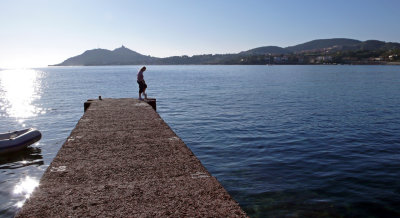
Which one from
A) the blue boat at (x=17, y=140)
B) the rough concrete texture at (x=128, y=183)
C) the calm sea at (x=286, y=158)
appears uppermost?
the rough concrete texture at (x=128, y=183)

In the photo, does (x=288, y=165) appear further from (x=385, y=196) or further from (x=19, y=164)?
(x=19, y=164)

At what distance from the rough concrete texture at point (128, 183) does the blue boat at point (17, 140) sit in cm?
689

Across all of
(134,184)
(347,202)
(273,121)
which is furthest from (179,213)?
(273,121)

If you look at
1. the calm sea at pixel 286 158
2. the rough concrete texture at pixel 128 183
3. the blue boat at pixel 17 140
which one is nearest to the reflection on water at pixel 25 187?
the calm sea at pixel 286 158

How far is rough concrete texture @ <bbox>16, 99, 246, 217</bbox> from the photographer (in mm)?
4871

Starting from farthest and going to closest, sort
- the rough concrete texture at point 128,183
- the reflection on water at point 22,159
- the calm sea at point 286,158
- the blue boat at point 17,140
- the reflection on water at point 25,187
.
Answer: the blue boat at point 17,140
the reflection on water at point 22,159
the reflection on water at point 25,187
the calm sea at point 286,158
the rough concrete texture at point 128,183

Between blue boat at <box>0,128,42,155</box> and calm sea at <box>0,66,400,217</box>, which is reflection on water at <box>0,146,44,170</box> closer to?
calm sea at <box>0,66,400,217</box>

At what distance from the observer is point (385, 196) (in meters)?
9.61

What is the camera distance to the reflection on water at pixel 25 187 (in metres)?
10.1

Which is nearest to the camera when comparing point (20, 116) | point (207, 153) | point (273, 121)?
point (207, 153)

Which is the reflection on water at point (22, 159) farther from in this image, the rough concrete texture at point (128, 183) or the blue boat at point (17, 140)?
the rough concrete texture at point (128, 183)

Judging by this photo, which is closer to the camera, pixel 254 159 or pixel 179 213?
pixel 179 213

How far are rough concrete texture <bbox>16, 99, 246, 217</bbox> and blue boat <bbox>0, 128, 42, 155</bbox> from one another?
22.6ft

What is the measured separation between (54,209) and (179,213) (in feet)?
6.63
